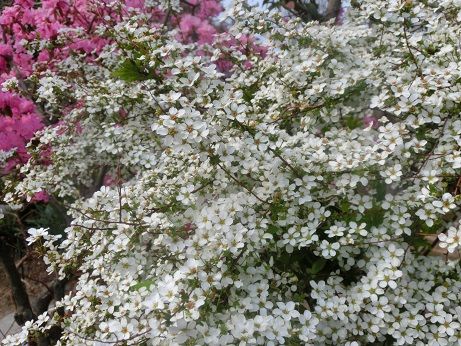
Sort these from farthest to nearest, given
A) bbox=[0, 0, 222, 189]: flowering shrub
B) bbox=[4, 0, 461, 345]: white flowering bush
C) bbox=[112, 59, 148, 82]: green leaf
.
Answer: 1. bbox=[0, 0, 222, 189]: flowering shrub
2. bbox=[112, 59, 148, 82]: green leaf
3. bbox=[4, 0, 461, 345]: white flowering bush

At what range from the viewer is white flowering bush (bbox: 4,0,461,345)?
64.7 inches

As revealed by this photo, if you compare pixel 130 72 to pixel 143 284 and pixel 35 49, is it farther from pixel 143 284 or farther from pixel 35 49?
pixel 35 49

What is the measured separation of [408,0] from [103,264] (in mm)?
1604

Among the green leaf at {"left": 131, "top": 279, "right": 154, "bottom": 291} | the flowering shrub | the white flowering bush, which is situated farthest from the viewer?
the flowering shrub

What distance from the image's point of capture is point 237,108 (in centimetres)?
177

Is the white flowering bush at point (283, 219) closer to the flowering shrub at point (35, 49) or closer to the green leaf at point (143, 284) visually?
the green leaf at point (143, 284)

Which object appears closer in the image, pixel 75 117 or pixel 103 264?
pixel 103 264

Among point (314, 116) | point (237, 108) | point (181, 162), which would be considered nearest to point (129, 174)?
point (181, 162)

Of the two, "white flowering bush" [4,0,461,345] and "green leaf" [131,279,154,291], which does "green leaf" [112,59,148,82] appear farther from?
"green leaf" [131,279,154,291]

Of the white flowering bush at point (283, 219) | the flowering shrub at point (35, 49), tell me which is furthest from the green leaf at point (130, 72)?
the flowering shrub at point (35, 49)

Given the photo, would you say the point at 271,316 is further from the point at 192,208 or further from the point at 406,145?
the point at 406,145

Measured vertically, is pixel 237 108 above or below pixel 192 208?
above

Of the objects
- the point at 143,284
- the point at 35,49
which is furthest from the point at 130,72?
the point at 35,49

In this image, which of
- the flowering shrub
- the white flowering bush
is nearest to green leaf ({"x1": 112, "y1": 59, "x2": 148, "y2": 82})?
the white flowering bush
